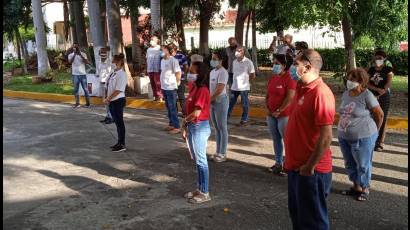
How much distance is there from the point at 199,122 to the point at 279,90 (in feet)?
4.37

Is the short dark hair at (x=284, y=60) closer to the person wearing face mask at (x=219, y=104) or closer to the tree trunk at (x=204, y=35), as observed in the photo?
the person wearing face mask at (x=219, y=104)

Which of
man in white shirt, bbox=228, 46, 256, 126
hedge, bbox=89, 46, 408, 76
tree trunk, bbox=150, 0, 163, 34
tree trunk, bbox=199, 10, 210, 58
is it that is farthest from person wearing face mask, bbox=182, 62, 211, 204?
tree trunk, bbox=199, 10, 210, 58

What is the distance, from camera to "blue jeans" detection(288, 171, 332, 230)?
361cm

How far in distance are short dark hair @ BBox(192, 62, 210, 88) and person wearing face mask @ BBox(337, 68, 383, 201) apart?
1.51 meters

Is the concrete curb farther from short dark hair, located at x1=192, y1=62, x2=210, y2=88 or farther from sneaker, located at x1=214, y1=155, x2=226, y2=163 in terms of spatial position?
short dark hair, located at x1=192, y1=62, x2=210, y2=88

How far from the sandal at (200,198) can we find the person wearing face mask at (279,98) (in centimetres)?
135

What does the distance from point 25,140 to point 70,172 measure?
266 cm

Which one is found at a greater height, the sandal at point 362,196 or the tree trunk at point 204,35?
the tree trunk at point 204,35

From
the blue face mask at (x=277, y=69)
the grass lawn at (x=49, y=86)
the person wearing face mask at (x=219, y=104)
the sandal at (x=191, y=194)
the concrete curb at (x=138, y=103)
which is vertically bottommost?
the sandal at (x=191, y=194)

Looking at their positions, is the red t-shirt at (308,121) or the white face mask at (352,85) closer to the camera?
the red t-shirt at (308,121)

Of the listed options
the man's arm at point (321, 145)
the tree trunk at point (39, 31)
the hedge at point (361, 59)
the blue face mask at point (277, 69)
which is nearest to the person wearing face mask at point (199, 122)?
the blue face mask at point (277, 69)

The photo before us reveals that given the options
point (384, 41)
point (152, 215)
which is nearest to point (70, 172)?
point (152, 215)

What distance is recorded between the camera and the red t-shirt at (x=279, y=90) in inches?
239

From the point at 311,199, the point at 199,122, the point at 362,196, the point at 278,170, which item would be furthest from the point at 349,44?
the point at 311,199
